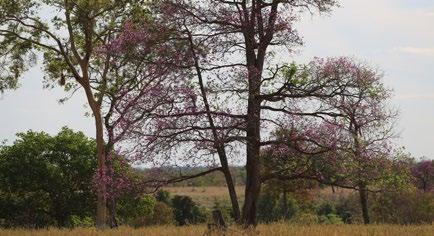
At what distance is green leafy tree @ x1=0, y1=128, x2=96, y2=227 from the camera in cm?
4241

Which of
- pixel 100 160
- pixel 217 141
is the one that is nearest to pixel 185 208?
pixel 100 160

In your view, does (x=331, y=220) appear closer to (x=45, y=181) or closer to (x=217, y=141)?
(x=45, y=181)

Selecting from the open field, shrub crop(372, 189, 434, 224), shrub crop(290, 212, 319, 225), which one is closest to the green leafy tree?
shrub crop(290, 212, 319, 225)

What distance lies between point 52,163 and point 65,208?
3.49 m

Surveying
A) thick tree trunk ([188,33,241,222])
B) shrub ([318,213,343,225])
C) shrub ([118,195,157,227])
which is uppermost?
thick tree trunk ([188,33,241,222])

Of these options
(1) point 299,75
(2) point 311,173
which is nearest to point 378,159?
(2) point 311,173

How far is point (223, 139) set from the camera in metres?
15.4

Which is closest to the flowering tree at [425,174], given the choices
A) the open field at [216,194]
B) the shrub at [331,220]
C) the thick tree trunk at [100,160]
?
the open field at [216,194]

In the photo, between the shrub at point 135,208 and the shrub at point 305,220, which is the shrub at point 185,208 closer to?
the shrub at point 135,208

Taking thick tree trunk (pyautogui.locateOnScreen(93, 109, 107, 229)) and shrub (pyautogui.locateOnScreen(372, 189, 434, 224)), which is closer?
thick tree trunk (pyautogui.locateOnScreen(93, 109, 107, 229))

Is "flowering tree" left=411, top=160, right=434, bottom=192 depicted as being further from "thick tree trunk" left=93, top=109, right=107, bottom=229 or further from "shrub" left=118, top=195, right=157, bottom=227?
"thick tree trunk" left=93, top=109, right=107, bottom=229

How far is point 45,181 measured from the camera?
42.5 meters

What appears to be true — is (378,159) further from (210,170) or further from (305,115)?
(210,170)

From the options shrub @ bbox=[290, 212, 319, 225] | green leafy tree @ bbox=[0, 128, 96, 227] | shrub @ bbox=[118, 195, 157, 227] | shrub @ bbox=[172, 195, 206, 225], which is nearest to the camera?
shrub @ bbox=[290, 212, 319, 225]
